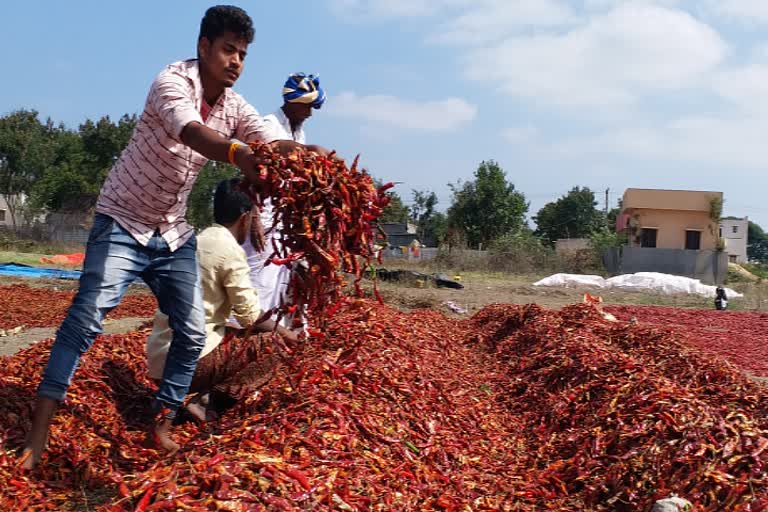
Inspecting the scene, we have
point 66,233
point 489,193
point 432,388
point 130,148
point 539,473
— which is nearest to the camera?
point 130,148

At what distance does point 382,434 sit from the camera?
11.5ft

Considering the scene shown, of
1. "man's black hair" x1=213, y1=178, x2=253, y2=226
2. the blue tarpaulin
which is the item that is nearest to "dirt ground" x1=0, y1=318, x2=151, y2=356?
"man's black hair" x1=213, y1=178, x2=253, y2=226

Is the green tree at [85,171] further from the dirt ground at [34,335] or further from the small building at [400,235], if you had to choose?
the dirt ground at [34,335]

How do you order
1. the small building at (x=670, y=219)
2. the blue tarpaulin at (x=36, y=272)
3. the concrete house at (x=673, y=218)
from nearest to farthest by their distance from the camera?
the blue tarpaulin at (x=36, y=272) → the concrete house at (x=673, y=218) → the small building at (x=670, y=219)

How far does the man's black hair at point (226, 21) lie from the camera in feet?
10.8

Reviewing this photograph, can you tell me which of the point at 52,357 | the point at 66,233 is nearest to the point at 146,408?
the point at 52,357

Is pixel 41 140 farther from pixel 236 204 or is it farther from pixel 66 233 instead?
pixel 236 204

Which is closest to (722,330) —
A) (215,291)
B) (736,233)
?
(215,291)

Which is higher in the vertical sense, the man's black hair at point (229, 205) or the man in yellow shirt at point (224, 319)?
the man's black hair at point (229, 205)

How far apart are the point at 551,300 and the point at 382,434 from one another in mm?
13829

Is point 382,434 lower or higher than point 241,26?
lower

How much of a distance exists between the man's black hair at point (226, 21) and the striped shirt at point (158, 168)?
0.64 feet

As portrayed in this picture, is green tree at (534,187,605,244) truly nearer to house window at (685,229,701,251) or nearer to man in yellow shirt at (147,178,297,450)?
house window at (685,229,701,251)

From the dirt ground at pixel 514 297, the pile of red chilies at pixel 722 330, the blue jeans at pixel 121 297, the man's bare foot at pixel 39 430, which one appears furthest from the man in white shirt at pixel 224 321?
the dirt ground at pixel 514 297
